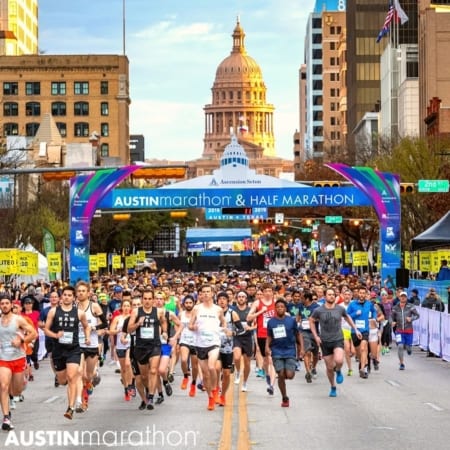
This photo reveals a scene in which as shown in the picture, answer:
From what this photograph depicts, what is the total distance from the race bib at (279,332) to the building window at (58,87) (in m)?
139

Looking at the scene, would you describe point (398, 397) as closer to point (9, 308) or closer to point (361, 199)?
point (9, 308)

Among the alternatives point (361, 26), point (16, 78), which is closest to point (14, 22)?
point (16, 78)

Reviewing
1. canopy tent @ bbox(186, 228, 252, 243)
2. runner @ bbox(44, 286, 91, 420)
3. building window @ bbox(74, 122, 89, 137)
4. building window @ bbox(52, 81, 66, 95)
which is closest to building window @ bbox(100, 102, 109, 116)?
building window @ bbox(74, 122, 89, 137)

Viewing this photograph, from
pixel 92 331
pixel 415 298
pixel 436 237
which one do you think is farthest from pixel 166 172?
pixel 92 331

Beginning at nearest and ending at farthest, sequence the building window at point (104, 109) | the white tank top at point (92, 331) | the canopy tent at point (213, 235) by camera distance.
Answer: the white tank top at point (92, 331) → the canopy tent at point (213, 235) → the building window at point (104, 109)

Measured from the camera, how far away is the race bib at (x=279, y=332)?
2066cm

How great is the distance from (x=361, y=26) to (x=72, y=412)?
13852cm

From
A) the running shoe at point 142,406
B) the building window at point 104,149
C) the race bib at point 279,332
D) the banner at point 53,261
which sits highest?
the building window at point 104,149

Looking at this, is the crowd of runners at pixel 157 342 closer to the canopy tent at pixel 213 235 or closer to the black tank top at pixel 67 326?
the black tank top at pixel 67 326

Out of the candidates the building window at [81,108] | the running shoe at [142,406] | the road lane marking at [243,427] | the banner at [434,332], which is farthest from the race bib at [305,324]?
the building window at [81,108]

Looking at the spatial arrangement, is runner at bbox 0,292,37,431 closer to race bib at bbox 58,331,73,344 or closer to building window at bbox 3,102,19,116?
race bib at bbox 58,331,73,344

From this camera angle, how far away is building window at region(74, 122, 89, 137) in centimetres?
15675

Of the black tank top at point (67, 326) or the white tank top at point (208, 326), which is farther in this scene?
the white tank top at point (208, 326)

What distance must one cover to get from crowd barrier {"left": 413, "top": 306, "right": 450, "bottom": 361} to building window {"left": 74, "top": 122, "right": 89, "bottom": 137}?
122 meters
